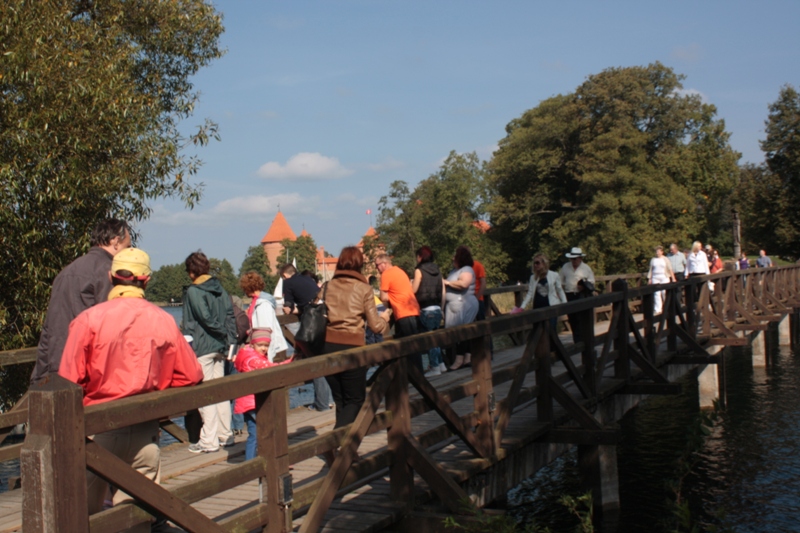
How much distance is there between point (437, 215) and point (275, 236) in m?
91.8

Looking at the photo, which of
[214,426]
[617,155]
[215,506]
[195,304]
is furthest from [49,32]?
[617,155]

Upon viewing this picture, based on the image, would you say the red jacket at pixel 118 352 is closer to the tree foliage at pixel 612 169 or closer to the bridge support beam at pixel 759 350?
the bridge support beam at pixel 759 350

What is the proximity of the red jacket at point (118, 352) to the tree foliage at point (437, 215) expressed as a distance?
207 ft

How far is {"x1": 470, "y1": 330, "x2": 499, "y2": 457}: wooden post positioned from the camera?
20.7ft

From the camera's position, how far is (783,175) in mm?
48031

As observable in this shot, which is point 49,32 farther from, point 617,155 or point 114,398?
point 617,155

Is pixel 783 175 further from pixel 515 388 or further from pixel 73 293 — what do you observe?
pixel 73 293

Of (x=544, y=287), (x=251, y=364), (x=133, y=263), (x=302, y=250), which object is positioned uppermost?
(x=302, y=250)

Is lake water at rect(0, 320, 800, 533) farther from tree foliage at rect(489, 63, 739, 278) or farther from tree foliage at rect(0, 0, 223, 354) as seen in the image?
tree foliage at rect(489, 63, 739, 278)

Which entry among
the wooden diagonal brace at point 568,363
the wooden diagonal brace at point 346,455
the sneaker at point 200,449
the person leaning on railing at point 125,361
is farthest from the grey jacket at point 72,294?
the wooden diagonal brace at point 568,363

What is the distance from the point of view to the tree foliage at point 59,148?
10281 millimetres

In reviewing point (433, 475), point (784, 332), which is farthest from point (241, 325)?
point (784, 332)

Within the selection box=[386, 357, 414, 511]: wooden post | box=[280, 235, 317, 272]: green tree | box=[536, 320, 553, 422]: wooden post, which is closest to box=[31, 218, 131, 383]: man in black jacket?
box=[386, 357, 414, 511]: wooden post

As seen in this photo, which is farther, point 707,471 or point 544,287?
point 707,471
